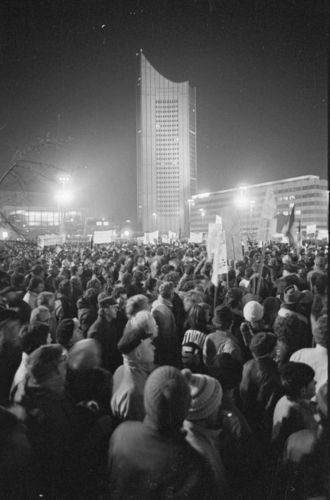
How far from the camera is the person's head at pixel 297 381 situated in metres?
2.92

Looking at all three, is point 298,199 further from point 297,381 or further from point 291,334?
point 297,381

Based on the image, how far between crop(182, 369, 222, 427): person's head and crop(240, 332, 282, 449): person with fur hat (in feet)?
3.00

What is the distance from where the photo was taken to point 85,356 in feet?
12.0

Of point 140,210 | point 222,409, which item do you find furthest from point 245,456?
point 140,210

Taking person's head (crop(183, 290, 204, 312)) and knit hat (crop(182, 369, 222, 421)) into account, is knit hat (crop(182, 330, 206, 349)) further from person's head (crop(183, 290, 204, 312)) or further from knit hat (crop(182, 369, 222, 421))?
knit hat (crop(182, 369, 222, 421))

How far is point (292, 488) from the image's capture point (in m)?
2.70

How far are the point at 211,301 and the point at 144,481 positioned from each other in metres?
5.44

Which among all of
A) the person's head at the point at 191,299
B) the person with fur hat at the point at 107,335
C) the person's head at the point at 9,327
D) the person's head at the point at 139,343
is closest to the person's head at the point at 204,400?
the person's head at the point at 139,343

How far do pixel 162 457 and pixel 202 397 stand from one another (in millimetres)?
630

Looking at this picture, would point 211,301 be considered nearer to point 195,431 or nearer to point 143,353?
point 143,353

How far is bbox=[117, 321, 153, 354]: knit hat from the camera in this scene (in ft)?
11.4

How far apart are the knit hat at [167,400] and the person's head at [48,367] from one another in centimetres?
101

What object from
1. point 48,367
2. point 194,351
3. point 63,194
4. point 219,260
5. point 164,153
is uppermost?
point 164,153

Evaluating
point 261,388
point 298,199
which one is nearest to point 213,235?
point 261,388
